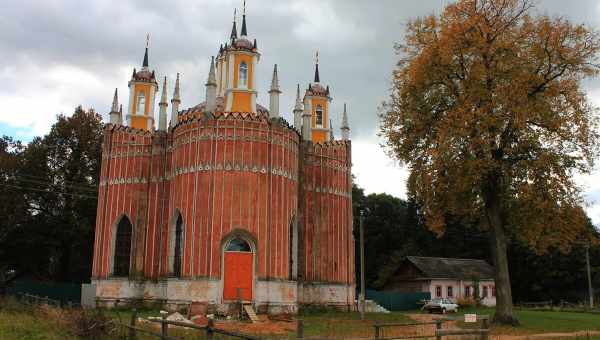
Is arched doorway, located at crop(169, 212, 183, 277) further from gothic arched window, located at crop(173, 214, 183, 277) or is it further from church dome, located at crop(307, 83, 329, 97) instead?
church dome, located at crop(307, 83, 329, 97)

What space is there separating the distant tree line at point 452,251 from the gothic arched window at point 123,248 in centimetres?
2866

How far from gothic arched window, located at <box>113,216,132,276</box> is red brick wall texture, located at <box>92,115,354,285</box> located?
409mm

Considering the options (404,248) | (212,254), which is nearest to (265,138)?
(212,254)

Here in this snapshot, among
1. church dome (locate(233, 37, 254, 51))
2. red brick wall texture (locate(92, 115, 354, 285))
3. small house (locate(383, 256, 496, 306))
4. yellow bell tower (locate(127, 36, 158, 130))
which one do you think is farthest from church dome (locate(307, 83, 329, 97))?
small house (locate(383, 256, 496, 306))

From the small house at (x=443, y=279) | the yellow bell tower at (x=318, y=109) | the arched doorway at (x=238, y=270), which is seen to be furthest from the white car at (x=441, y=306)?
the arched doorway at (x=238, y=270)

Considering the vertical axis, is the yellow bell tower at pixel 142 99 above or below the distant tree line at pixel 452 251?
above

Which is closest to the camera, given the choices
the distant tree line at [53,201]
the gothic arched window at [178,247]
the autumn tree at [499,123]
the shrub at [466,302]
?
the autumn tree at [499,123]

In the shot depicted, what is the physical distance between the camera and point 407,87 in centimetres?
2780

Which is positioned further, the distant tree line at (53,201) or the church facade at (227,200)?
the distant tree line at (53,201)

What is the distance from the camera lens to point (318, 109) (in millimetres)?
38969

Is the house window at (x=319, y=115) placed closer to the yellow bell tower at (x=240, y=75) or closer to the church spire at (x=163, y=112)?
the yellow bell tower at (x=240, y=75)

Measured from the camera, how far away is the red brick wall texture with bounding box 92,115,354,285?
28.8 metres

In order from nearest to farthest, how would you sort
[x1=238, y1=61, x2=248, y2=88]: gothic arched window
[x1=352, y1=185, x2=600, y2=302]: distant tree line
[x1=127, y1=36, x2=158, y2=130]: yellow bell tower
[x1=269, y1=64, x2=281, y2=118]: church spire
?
[x1=269, y1=64, x2=281, y2=118]: church spire
[x1=238, y1=61, x2=248, y2=88]: gothic arched window
[x1=127, y1=36, x2=158, y2=130]: yellow bell tower
[x1=352, y1=185, x2=600, y2=302]: distant tree line

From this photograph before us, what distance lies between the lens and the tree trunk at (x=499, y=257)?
25594 mm
